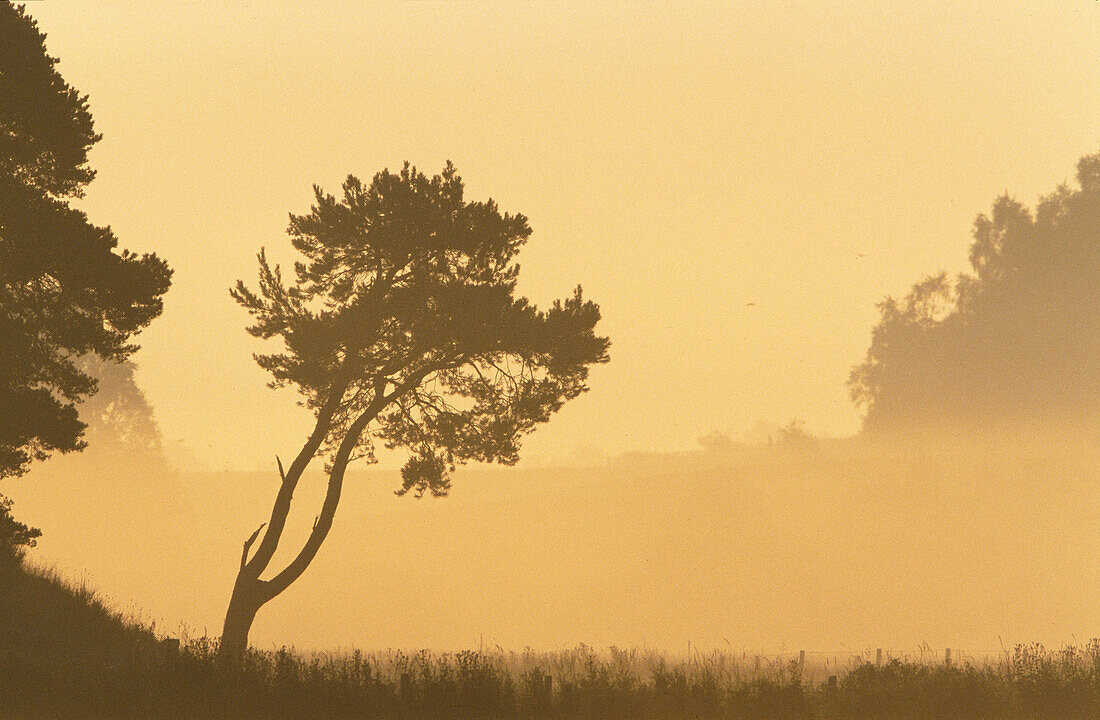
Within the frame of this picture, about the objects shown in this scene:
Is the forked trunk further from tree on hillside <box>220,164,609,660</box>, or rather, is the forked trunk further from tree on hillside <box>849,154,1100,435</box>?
tree on hillside <box>849,154,1100,435</box>

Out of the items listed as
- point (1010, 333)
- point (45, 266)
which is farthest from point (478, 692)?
point (1010, 333)

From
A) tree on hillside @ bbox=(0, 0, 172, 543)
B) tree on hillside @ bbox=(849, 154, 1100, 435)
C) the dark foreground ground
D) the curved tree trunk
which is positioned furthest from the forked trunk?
tree on hillside @ bbox=(849, 154, 1100, 435)

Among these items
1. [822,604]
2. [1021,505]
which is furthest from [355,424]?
[1021,505]

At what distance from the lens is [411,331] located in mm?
27172

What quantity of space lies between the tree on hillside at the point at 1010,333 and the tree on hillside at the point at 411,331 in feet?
198

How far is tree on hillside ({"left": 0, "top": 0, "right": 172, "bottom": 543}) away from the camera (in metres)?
22.6

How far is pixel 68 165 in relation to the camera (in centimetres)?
2378

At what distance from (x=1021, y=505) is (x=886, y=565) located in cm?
1140

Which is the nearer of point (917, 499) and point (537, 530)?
point (917, 499)

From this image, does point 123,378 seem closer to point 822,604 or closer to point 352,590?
point 352,590

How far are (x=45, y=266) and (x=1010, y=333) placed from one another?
70969 millimetres

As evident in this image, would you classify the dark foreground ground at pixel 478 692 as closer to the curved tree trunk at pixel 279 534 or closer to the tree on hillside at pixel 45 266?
the tree on hillside at pixel 45 266

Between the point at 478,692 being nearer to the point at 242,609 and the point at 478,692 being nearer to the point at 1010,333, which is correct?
the point at 242,609

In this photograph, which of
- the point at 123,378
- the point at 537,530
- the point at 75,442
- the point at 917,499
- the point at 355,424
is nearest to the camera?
the point at 75,442
